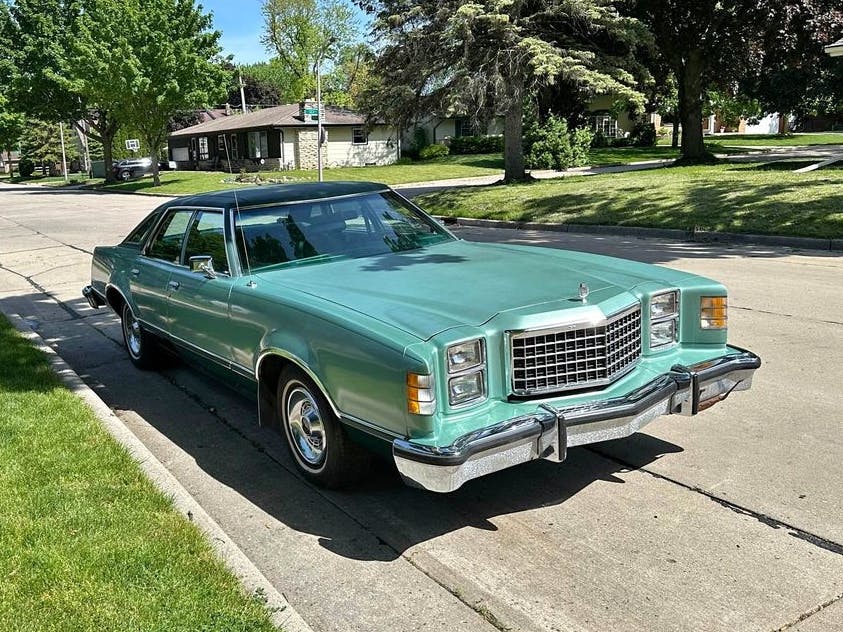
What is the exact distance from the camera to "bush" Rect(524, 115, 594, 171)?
3250 cm

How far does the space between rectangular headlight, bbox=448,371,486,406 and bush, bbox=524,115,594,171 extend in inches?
1191

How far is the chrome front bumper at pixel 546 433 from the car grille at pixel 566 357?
0.13 metres

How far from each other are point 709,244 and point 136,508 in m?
11.2

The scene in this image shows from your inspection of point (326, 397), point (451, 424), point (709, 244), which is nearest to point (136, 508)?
point (326, 397)

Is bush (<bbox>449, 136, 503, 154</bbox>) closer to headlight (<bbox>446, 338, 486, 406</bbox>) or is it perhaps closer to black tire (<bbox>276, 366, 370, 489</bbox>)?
black tire (<bbox>276, 366, 370, 489</bbox>)

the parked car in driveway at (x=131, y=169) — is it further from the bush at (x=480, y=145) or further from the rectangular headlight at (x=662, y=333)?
the rectangular headlight at (x=662, y=333)

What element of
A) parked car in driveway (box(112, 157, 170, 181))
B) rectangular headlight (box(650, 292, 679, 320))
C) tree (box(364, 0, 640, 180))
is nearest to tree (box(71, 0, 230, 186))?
parked car in driveway (box(112, 157, 170, 181))

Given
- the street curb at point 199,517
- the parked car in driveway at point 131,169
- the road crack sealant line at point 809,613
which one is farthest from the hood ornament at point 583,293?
the parked car in driveway at point 131,169

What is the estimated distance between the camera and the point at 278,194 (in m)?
5.21

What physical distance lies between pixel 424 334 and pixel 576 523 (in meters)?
1.20

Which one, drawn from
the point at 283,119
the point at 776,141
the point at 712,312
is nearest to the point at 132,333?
the point at 712,312

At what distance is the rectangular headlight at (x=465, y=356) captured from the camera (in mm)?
3331

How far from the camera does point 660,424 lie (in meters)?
4.88

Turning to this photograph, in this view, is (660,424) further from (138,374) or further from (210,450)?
(138,374)
